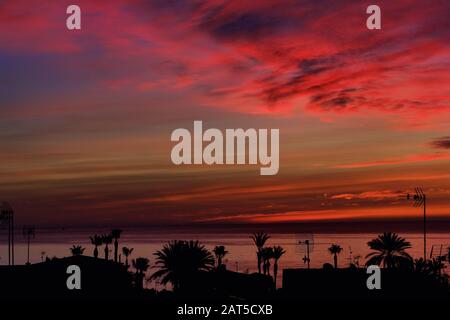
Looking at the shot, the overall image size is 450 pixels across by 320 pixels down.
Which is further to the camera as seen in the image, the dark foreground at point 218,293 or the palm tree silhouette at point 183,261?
the palm tree silhouette at point 183,261

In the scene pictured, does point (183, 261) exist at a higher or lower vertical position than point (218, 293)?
higher

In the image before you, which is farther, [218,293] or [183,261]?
[183,261]

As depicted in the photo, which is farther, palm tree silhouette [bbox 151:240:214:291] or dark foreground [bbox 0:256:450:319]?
palm tree silhouette [bbox 151:240:214:291]

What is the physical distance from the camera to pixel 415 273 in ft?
166
